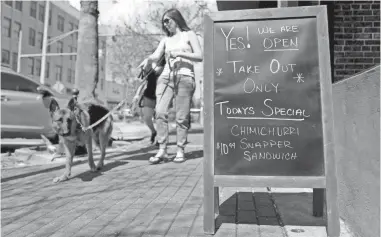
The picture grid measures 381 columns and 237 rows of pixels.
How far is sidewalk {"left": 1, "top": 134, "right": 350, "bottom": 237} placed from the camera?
295 cm

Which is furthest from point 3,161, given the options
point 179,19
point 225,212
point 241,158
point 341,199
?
point 341,199

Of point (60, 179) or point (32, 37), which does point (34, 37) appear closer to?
point (32, 37)

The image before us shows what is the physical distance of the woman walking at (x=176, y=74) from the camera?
5629mm

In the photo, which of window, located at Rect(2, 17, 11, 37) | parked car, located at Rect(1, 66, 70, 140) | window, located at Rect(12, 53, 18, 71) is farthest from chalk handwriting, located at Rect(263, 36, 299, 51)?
window, located at Rect(12, 53, 18, 71)

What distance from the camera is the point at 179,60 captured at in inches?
219

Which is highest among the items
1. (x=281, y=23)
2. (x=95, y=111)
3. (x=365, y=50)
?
(x=365, y=50)

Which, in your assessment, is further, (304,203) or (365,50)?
(365,50)

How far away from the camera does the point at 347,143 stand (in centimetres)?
291

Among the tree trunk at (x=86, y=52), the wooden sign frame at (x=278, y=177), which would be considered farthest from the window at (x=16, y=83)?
the wooden sign frame at (x=278, y=177)

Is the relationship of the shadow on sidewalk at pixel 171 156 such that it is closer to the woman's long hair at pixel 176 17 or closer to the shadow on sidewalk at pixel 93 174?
the shadow on sidewalk at pixel 93 174

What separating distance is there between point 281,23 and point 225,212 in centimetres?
176

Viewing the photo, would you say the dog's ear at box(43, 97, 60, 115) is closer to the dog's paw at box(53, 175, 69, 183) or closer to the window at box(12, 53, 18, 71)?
the dog's paw at box(53, 175, 69, 183)

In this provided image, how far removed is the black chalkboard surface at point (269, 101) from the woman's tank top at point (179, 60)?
8.68ft

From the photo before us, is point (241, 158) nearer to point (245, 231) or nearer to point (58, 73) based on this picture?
point (245, 231)
